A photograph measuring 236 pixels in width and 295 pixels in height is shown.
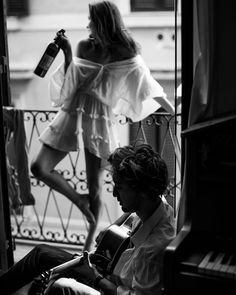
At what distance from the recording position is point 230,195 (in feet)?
7.21

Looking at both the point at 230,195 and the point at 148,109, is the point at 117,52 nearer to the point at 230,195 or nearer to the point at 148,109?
the point at 148,109

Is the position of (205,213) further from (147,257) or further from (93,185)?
(93,185)

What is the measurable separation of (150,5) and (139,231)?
3187 mm

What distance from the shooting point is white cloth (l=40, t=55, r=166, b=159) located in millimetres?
3225

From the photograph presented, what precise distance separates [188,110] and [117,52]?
878 millimetres

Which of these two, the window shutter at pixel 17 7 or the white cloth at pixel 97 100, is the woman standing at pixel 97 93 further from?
the window shutter at pixel 17 7

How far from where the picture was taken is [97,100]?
3.30m

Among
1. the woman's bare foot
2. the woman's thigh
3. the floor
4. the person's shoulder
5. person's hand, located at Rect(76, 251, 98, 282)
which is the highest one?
the person's shoulder

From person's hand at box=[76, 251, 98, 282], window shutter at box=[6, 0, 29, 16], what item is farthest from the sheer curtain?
window shutter at box=[6, 0, 29, 16]

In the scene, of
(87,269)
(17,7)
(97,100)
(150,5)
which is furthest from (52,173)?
(17,7)

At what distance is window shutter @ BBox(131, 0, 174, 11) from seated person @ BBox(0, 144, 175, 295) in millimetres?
2985

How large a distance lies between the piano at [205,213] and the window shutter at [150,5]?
305cm

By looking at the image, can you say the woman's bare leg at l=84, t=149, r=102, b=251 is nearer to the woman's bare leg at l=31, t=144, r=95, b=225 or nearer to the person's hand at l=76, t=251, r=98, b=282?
the woman's bare leg at l=31, t=144, r=95, b=225

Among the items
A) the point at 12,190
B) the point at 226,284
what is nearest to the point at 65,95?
the point at 12,190
